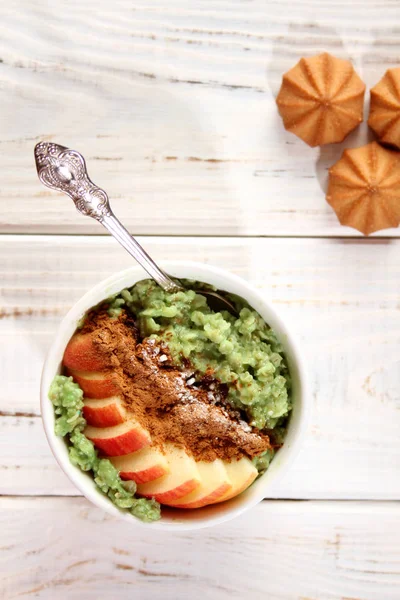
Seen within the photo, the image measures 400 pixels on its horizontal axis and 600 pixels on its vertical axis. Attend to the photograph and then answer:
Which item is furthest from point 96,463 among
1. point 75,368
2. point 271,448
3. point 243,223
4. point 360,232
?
point 360,232

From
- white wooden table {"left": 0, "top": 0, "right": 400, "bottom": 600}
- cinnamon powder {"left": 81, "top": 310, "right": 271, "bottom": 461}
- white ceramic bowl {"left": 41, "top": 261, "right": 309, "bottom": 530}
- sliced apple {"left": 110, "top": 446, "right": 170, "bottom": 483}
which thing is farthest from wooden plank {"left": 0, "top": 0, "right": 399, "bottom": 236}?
sliced apple {"left": 110, "top": 446, "right": 170, "bottom": 483}

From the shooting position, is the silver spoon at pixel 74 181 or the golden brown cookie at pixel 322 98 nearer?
the silver spoon at pixel 74 181

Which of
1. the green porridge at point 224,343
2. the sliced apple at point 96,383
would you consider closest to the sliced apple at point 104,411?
the sliced apple at point 96,383

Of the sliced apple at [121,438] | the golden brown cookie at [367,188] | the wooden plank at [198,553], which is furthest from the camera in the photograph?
the wooden plank at [198,553]

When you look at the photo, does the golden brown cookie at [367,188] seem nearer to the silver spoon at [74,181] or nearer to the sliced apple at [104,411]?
the silver spoon at [74,181]

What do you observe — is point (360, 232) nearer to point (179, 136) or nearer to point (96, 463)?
point (179, 136)

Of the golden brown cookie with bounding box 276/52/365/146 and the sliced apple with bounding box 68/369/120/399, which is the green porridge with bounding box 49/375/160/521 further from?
the golden brown cookie with bounding box 276/52/365/146

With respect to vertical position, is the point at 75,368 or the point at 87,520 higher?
the point at 75,368
